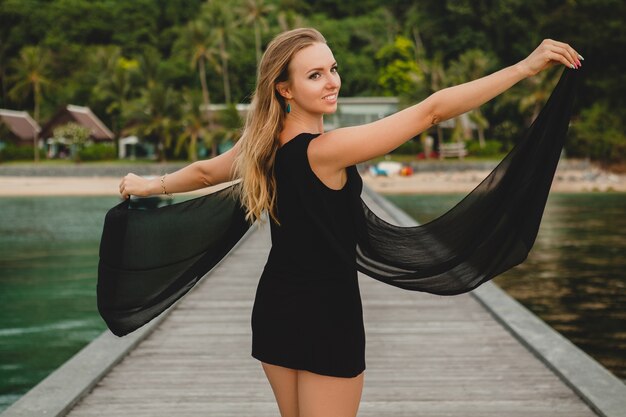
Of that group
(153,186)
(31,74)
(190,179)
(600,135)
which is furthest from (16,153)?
(190,179)

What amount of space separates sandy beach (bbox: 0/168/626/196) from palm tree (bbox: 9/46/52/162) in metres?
14.9

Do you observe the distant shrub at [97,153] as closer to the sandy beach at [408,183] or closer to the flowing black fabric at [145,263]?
the sandy beach at [408,183]

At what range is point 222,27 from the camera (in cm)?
6228

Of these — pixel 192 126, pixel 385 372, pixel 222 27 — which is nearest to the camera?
pixel 385 372

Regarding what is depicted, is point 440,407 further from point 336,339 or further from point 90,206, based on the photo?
point 90,206

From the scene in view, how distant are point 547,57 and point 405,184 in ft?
135

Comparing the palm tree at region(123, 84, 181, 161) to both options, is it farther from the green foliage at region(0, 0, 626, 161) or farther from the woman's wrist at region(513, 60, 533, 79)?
the woman's wrist at region(513, 60, 533, 79)

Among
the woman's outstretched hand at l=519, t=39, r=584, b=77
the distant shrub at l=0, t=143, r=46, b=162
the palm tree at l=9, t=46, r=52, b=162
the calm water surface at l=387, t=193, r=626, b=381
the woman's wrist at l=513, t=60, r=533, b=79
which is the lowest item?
the distant shrub at l=0, t=143, r=46, b=162

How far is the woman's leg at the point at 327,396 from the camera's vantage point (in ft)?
7.52

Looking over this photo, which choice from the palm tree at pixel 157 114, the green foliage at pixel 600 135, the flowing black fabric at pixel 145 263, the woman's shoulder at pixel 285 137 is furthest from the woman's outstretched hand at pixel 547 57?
the palm tree at pixel 157 114

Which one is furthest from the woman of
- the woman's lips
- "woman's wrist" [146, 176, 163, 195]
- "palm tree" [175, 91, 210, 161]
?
"palm tree" [175, 91, 210, 161]

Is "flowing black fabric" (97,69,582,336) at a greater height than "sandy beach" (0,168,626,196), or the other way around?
"flowing black fabric" (97,69,582,336)

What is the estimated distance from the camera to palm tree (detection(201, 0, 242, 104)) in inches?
2414

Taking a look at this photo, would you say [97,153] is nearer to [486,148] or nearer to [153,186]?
[486,148]
